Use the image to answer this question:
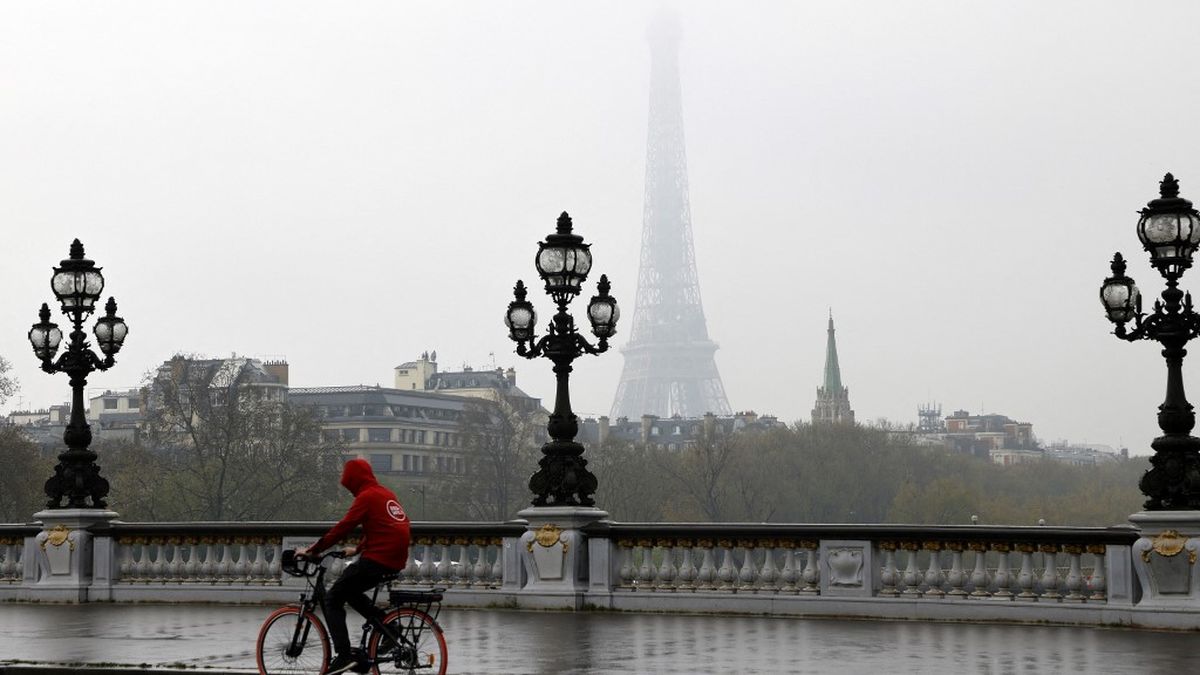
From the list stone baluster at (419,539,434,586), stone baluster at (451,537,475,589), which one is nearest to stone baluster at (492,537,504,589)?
stone baluster at (451,537,475,589)

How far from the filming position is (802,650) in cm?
1886

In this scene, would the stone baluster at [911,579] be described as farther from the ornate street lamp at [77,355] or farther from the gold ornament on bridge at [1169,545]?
the ornate street lamp at [77,355]

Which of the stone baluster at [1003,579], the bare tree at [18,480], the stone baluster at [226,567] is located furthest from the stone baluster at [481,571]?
the bare tree at [18,480]

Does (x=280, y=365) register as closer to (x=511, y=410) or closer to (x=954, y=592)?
(x=511, y=410)

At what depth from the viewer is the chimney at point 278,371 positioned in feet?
519

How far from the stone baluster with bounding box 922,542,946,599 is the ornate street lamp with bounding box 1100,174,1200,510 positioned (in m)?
2.52

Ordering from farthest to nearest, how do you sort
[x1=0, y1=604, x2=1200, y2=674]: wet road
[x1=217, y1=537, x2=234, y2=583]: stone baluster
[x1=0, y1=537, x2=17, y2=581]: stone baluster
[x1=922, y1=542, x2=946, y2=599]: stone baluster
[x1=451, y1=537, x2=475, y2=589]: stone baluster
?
1. [x1=0, y1=537, x2=17, y2=581]: stone baluster
2. [x1=217, y1=537, x2=234, y2=583]: stone baluster
3. [x1=451, y1=537, x2=475, y2=589]: stone baluster
4. [x1=922, y1=542, x2=946, y2=599]: stone baluster
5. [x1=0, y1=604, x2=1200, y2=674]: wet road

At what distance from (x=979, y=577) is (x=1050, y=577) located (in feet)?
2.79

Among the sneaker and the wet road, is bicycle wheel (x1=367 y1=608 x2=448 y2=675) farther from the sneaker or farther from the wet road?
the wet road

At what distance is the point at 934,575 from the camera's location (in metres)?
22.8

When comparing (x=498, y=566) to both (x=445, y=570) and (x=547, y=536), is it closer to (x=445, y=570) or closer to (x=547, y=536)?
(x=445, y=570)

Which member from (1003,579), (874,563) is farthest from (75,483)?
(1003,579)

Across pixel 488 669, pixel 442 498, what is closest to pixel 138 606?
pixel 488 669

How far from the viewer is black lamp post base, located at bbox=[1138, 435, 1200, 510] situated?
69.6ft
